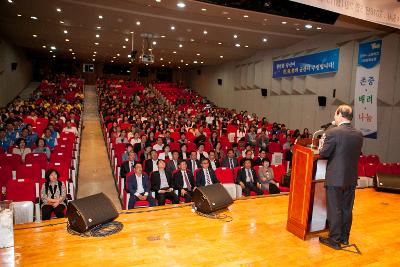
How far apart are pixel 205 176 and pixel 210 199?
1854 millimetres

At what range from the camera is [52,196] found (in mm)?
4328

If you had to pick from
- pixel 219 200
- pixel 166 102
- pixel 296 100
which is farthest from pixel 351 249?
pixel 166 102

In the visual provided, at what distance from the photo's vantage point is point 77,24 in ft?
35.7

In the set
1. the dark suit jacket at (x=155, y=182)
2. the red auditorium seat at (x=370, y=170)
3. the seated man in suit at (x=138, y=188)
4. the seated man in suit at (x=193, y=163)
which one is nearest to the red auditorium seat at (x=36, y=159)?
the seated man in suit at (x=138, y=188)

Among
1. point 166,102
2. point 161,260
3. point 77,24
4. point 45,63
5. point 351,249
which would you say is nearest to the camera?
point 161,260

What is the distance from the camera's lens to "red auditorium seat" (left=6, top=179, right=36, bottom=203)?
163 inches

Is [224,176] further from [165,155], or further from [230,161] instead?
[165,155]

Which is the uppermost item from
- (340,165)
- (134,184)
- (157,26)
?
(157,26)

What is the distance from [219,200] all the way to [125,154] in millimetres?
3171

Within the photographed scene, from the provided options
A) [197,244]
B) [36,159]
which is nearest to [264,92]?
[36,159]

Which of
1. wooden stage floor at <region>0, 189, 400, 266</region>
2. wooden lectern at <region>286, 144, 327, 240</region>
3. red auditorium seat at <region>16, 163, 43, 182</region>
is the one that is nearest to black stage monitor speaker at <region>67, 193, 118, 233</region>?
wooden stage floor at <region>0, 189, 400, 266</region>

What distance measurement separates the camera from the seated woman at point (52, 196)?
4.17 m

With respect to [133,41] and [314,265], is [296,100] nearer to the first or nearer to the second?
[133,41]

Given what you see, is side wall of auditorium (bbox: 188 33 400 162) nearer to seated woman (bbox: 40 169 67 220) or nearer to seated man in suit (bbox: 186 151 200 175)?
seated man in suit (bbox: 186 151 200 175)
